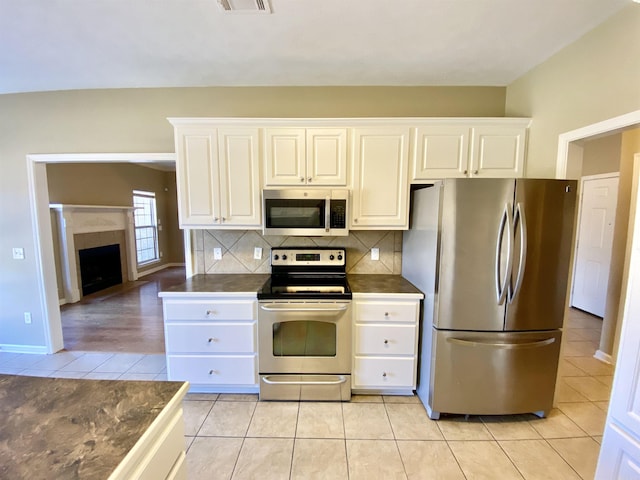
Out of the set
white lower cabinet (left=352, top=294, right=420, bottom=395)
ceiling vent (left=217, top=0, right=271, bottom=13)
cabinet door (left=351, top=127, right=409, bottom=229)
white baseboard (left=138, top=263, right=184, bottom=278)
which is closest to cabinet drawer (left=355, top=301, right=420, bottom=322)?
white lower cabinet (left=352, top=294, right=420, bottom=395)

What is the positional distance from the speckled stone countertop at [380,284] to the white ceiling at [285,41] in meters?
1.79

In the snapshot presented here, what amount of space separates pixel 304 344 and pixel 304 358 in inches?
4.3

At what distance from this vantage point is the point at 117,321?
12.8 feet

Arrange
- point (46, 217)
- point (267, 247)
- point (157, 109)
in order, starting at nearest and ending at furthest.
→ point (157, 109)
point (267, 247)
point (46, 217)

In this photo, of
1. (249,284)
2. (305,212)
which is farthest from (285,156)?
(249,284)

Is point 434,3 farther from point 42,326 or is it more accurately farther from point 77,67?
point 42,326

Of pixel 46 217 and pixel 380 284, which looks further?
pixel 46 217

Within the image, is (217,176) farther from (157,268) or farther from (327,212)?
(157,268)

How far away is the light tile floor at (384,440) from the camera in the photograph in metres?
1.67

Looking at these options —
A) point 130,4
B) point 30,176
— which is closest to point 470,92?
point 130,4

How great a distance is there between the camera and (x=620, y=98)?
1.62 meters

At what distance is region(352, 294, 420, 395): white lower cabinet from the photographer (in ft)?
7.20

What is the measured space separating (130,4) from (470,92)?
2663 millimetres

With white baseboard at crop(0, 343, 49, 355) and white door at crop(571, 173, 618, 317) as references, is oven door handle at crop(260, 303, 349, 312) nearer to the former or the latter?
white baseboard at crop(0, 343, 49, 355)
